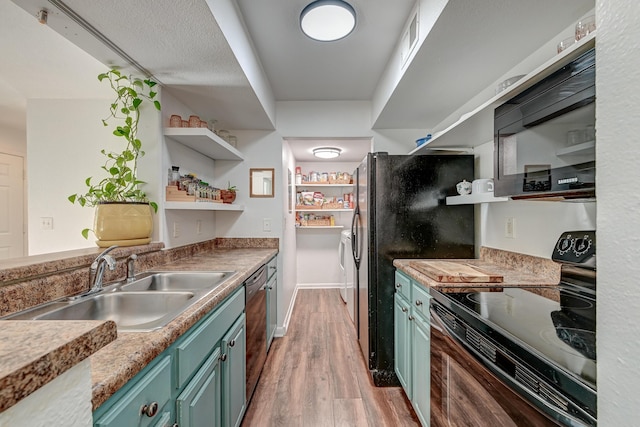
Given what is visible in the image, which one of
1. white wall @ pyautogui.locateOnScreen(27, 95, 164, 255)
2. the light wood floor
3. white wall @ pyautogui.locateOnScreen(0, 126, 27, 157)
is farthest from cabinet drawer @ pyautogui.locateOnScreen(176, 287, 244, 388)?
white wall @ pyautogui.locateOnScreen(0, 126, 27, 157)

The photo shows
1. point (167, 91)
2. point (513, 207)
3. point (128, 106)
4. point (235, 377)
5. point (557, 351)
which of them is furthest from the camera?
point (167, 91)

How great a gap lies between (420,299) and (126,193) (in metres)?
1.85

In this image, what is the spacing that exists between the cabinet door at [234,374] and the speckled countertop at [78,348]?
26 cm

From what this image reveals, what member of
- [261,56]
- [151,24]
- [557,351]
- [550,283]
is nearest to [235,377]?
[557,351]

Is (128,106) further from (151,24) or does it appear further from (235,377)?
(235,377)

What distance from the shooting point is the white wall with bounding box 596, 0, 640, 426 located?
38 centimetres

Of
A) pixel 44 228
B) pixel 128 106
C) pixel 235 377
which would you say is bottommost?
pixel 235 377

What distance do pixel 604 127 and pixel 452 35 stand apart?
1.23m

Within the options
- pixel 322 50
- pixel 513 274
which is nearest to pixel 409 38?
pixel 322 50

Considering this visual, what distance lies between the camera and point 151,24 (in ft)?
4.41

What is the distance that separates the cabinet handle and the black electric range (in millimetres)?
973

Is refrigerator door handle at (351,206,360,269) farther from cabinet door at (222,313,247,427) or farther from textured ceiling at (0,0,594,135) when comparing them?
cabinet door at (222,313,247,427)

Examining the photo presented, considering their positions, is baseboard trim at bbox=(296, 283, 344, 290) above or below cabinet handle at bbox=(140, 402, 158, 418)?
below

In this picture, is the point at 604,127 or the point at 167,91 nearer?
the point at 604,127
